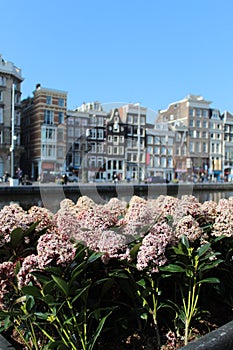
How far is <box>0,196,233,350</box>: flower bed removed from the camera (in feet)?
4.83

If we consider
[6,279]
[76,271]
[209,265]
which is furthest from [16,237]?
[209,265]

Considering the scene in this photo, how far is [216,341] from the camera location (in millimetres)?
1417

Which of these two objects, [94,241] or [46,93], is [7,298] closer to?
[94,241]

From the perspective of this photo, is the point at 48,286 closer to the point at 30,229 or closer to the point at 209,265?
the point at 30,229

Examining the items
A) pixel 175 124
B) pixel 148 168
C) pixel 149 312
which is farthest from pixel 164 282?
pixel 148 168

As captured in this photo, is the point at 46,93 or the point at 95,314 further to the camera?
the point at 46,93

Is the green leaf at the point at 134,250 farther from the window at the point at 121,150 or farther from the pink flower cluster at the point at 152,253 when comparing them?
the window at the point at 121,150

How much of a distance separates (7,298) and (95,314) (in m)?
0.47

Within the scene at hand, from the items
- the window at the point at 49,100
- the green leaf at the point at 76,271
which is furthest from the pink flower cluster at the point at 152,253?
the window at the point at 49,100

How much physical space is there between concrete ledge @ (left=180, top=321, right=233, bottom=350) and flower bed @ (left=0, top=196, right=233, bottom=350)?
0.24 metres

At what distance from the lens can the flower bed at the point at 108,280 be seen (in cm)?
147

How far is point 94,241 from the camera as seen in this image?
173 centimetres

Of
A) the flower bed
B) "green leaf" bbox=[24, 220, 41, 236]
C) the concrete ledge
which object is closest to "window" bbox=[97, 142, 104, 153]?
the flower bed

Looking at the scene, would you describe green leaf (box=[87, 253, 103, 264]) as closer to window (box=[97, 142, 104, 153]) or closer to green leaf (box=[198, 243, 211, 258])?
green leaf (box=[198, 243, 211, 258])
